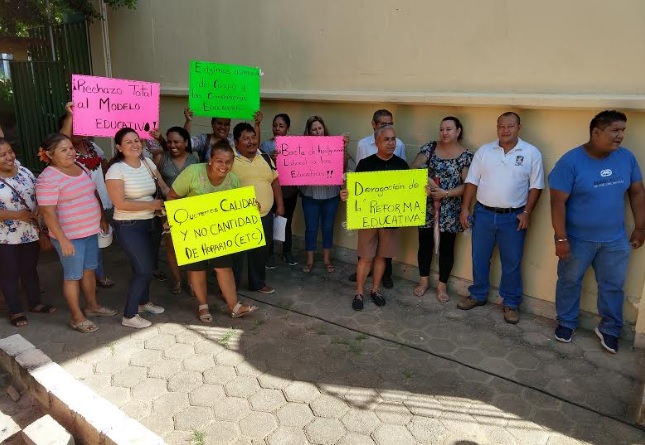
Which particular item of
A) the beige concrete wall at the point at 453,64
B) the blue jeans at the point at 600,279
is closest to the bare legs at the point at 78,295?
the beige concrete wall at the point at 453,64

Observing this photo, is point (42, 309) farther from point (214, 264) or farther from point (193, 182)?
point (193, 182)

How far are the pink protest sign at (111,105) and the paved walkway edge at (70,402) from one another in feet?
6.28

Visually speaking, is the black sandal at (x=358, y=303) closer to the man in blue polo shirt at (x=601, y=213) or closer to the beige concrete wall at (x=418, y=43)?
the man in blue polo shirt at (x=601, y=213)

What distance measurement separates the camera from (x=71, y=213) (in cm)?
400

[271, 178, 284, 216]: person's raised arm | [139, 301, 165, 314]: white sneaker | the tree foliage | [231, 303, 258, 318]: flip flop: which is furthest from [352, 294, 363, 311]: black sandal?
the tree foliage

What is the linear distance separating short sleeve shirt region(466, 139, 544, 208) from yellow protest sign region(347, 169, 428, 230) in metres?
0.51

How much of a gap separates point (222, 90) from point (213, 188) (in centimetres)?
117

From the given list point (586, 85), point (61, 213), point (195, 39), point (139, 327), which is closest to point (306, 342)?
point (139, 327)

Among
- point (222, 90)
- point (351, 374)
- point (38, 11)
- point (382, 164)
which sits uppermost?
point (38, 11)

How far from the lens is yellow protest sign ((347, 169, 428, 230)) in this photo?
174 inches

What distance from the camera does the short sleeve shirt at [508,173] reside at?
164 inches

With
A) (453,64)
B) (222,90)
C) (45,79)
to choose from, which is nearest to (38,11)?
(45,79)

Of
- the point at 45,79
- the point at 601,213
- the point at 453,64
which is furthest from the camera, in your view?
the point at 45,79

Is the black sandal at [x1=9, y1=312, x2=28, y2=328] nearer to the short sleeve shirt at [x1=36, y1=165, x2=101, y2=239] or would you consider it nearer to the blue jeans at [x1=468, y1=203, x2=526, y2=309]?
the short sleeve shirt at [x1=36, y1=165, x2=101, y2=239]
